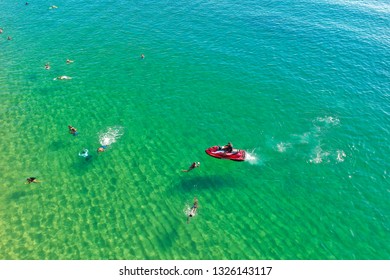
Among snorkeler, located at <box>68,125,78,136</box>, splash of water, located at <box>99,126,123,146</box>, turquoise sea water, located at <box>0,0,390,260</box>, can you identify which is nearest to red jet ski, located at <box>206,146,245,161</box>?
turquoise sea water, located at <box>0,0,390,260</box>

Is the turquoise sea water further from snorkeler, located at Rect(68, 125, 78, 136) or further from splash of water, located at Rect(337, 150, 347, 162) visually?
snorkeler, located at Rect(68, 125, 78, 136)

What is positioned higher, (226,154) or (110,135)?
(226,154)

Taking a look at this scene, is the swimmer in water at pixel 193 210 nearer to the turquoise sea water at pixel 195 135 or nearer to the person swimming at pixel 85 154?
the turquoise sea water at pixel 195 135

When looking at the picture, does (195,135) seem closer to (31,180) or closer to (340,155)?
(340,155)

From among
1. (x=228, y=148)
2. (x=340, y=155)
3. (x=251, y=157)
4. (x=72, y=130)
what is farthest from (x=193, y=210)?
(x=72, y=130)

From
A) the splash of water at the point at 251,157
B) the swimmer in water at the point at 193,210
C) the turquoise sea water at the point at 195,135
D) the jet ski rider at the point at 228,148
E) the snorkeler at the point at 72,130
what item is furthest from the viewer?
the snorkeler at the point at 72,130

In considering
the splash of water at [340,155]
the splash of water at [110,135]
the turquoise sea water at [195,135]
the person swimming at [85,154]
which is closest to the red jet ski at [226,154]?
the turquoise sea water at [195,135]
